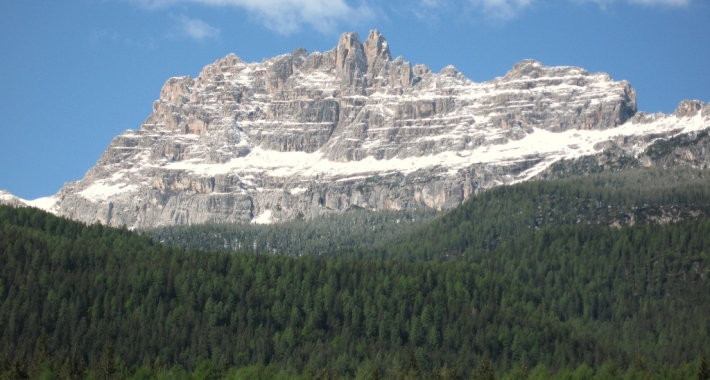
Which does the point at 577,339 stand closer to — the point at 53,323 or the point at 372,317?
the point at 372,317

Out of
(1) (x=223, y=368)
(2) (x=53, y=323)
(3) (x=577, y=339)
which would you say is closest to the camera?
(1) (x=223, y=368)

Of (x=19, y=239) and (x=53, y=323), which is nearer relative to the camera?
(x=53, y=323)

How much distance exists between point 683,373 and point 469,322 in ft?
138

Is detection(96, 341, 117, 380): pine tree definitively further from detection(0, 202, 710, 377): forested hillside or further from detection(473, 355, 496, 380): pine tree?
detection(473, 355, 496, 380): pine tree

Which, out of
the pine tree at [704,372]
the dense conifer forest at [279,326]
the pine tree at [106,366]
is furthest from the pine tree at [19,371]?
the pine tree at [704,372]

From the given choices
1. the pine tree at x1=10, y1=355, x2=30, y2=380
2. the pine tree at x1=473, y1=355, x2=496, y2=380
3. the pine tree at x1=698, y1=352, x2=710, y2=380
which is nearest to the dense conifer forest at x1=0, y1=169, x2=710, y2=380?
the pine tree at x1=473, y1=355, x2=496, y2=380

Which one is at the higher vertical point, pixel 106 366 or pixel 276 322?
pixel 276 322

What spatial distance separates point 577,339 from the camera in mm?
187250

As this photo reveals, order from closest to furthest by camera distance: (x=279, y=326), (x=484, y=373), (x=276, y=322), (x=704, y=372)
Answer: (x=704, y=372)
(x=484, y=373)
(x=279, y=326)
(x=276, y=322)

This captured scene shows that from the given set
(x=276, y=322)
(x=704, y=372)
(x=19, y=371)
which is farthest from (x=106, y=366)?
(x=704, y=372)

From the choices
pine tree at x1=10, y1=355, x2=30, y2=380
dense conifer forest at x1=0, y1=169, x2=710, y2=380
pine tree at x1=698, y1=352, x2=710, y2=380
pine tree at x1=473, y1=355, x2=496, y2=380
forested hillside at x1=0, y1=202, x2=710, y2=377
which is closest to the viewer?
pine tree at x1=698, y1=352, x2=710, y2=380

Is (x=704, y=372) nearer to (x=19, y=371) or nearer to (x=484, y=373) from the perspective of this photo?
(x=484, y=373)

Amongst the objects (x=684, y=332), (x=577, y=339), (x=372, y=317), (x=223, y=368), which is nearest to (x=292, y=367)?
(x=223, y=368)

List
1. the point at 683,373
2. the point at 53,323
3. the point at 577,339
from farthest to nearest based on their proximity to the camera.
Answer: the point at 577,339 < the point at 53,323 < the point at 683,373
